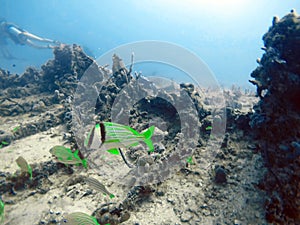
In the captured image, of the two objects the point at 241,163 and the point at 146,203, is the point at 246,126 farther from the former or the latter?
the point at 146,203

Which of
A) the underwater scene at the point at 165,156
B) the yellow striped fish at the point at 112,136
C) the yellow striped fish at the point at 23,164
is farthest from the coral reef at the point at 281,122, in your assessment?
the yellow striped fish at the point at 23,164

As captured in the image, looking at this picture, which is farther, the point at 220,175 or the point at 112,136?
the point at 220,175

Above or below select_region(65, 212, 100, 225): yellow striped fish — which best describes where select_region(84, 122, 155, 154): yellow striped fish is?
above

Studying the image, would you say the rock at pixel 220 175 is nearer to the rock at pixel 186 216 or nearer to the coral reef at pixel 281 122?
the coral reef at pixel 281 122

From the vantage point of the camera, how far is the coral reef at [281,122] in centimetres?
244

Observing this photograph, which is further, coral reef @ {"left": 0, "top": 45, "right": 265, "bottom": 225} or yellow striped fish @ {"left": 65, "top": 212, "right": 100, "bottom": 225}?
coral reef @ {"left": 0, "top": 45, "right": 265, "bottom": 225}

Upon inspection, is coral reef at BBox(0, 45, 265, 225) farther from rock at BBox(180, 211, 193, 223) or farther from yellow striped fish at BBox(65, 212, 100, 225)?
yellow striped fish at BBox(65, 212, 100, 225)

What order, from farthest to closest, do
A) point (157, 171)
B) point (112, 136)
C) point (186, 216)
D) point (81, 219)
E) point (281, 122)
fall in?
point (157, 171) → point (281, 122) → point (186, 216) → point (81, 219) → point (112, 136)

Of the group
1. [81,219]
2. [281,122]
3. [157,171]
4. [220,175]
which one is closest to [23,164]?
[81,219]

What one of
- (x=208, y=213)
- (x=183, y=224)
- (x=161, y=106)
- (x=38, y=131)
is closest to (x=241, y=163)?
(x=208, y=213)

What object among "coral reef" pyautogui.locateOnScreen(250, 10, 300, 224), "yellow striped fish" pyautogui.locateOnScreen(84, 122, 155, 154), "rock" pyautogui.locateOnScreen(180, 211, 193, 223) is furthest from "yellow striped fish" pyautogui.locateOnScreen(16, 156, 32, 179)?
"coral reef" pyautogui.locateOnScreen(250, 10, 300, 224)

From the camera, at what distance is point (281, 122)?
2.95 meters

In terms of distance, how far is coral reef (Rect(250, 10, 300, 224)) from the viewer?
2439 millimetres

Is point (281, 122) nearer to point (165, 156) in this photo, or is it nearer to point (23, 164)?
point (165, 156)
